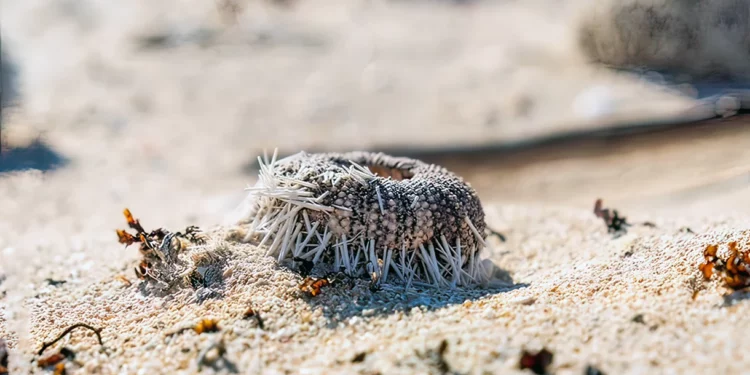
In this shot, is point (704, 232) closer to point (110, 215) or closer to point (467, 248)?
point (467, 248)

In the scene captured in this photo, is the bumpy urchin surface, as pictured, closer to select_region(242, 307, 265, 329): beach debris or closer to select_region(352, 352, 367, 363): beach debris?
select_region(242, 307, 265, 329): beach debris

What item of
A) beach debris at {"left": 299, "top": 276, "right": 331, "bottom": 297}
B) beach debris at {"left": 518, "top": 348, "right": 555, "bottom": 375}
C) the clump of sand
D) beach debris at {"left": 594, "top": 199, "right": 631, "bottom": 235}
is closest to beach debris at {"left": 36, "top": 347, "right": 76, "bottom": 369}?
the clump of sand

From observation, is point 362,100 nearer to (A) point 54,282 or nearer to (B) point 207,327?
(A) point 54,282

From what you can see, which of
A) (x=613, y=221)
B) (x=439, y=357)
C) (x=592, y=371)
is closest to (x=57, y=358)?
(x=439, y=357)

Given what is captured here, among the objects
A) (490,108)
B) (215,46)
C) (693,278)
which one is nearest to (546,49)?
(490,108)

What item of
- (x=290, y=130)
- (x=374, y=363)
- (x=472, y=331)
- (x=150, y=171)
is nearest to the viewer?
(x=374, y=363)
